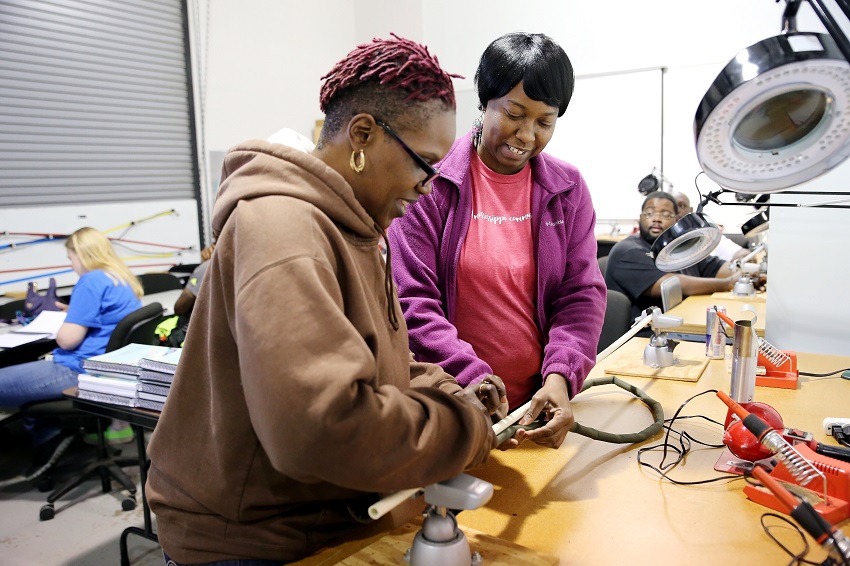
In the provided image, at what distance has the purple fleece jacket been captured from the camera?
147 cm

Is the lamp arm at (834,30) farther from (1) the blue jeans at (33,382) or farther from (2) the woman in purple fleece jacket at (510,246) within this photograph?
(1) the blue jeans at (33,382)

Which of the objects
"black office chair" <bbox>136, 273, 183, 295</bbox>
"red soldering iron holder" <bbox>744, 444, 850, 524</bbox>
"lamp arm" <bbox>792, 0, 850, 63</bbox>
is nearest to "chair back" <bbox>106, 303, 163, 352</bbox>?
"black office chair" <bbox>136, 273, 183, 295</bbox>

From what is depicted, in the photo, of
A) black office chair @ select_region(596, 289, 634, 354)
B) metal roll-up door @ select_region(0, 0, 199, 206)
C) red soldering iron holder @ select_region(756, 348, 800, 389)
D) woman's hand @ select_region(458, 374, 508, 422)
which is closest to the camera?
woman's hand @ select_region(458, 374, 508, 422)

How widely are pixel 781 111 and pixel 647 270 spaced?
8.69 ft

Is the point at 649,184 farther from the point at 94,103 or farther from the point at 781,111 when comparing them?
the point at 781,111

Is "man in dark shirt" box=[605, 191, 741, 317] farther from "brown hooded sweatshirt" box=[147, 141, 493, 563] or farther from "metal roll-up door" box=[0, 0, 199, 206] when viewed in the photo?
"metal roll-up door" box=[0, 0, 199, 206]

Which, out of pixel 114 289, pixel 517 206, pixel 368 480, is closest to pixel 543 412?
pixel 517 206

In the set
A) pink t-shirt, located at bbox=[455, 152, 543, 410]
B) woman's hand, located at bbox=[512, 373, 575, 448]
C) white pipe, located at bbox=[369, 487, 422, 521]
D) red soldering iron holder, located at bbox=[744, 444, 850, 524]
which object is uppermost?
pink t-shirt, located at bbox=[455, 152, 543, 410]

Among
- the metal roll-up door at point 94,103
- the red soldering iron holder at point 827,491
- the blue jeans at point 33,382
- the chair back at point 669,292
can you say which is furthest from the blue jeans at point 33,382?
the red soldering iron holder at point 827,491

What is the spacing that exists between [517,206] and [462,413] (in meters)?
0.82

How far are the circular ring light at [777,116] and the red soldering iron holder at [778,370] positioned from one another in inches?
40.4

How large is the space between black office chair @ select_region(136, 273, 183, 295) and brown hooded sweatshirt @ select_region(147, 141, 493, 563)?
4298mm

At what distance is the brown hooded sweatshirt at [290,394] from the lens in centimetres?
73

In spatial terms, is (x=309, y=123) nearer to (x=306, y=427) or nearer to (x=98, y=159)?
(x=98, y=159)
